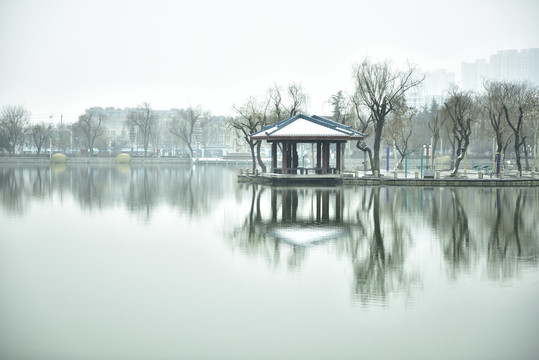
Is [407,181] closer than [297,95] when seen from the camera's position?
Yes

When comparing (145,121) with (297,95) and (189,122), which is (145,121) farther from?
(297,95)

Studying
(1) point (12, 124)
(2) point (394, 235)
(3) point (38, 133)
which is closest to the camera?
(2) point (394, 235)

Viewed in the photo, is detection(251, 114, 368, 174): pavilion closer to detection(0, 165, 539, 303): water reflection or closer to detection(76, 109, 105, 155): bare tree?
detection(0, 165, 539, 303): water reflection

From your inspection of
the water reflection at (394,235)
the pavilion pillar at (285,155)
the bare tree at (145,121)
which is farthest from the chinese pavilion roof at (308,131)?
the bare tree at (145,121)

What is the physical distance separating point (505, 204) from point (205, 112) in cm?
8699

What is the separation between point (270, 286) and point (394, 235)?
6.76 meters

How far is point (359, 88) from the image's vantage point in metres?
43.8

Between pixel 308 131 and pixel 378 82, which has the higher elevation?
pixel 378 82

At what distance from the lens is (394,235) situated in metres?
16.5

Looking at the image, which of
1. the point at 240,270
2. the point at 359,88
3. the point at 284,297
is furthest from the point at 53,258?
the point at 359,88

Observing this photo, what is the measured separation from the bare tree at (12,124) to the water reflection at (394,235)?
76795mm

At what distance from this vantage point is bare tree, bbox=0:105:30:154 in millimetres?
93625

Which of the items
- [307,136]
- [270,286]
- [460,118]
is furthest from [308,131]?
[270,286]

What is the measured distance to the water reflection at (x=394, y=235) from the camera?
473 inches
